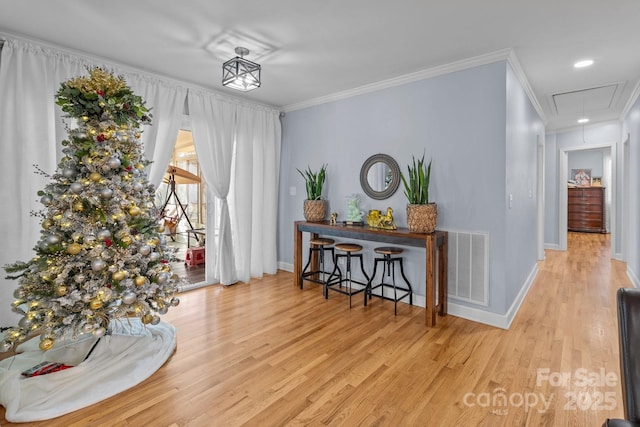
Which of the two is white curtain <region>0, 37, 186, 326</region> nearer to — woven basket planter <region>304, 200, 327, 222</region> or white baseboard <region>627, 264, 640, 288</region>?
woven basket planter <region>304, 200, 327, 222</region>

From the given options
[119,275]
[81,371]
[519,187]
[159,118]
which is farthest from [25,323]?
[519,187]

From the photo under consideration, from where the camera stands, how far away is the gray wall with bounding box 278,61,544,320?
10.2 ft

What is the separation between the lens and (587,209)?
9531mm

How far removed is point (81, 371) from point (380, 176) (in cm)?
326

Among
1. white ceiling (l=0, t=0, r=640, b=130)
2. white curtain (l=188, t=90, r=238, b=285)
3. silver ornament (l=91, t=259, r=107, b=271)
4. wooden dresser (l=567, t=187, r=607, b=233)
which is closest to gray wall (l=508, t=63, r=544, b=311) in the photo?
white ceiling (l=0, t=0, r=640, b=130)

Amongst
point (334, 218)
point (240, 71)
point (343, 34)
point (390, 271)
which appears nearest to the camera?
point (343, 34)

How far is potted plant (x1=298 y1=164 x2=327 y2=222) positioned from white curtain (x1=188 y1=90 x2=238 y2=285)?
1.07 m

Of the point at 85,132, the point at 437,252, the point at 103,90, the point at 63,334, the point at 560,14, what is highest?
the point at 560,14

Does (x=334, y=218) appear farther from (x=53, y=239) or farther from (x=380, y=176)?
(x=53, y=239)

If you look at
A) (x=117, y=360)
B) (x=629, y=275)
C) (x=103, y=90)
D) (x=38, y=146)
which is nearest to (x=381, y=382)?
(x=117, y=360)

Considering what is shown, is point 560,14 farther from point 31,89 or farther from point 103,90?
point 31,89

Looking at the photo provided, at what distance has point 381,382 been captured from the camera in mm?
2205

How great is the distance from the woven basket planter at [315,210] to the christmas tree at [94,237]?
2.15m

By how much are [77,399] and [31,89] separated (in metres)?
2.55
